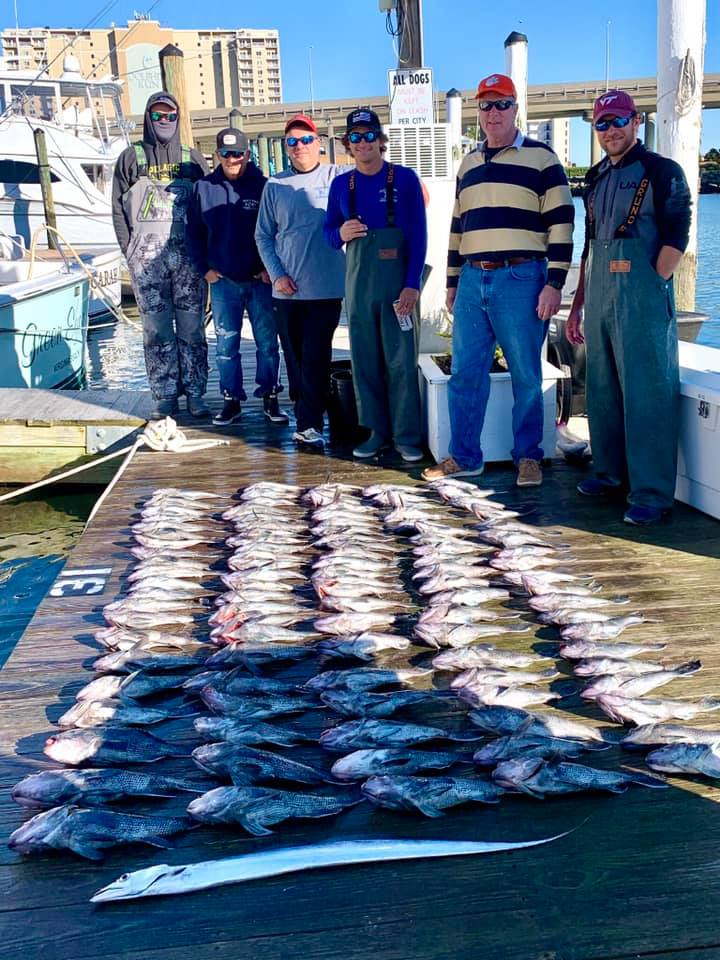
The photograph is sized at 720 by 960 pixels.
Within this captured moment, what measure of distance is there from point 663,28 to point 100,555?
5.68 m

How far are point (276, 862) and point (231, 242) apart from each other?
5.01m

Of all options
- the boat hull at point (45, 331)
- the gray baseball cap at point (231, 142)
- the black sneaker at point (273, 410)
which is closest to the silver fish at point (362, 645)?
the black sneaker at point (273, 410)

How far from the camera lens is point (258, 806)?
2521 mm

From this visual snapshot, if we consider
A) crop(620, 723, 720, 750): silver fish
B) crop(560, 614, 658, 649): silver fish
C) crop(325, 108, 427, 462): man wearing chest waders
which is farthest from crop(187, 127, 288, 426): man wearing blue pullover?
crop(620, 723, 720, 750): silver fish

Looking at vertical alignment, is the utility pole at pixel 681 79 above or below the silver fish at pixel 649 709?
above

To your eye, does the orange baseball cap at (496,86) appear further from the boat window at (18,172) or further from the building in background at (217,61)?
the building in background at (217,61)

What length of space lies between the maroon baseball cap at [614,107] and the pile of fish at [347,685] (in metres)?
2.05

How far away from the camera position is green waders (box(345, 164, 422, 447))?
18.4 ft

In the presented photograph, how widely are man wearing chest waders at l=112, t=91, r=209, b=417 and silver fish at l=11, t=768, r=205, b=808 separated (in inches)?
183

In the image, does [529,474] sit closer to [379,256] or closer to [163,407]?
[379,256]

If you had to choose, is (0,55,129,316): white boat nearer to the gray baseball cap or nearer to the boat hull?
the boat hull

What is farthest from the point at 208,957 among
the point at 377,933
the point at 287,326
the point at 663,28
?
the point at 663,28

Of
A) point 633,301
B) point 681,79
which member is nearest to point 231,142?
point 633,301

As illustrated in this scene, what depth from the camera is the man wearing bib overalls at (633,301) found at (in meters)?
4.38
